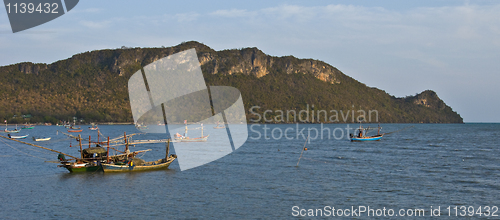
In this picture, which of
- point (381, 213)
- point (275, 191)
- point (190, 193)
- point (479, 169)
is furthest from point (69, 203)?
point (479, 169)

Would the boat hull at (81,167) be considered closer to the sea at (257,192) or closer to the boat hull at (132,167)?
the sea at (257,192)

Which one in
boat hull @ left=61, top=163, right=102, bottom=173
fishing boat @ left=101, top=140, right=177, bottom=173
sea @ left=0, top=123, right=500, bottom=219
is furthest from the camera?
fishing boat @ left=101, top=140, right=177, bottom=173

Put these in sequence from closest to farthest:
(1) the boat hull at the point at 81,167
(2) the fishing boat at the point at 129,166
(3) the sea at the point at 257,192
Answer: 1. (3) the sea at the point at 257,192
2. (1) the boat hull at the point at 81,167
3. (2) the fishing boat at the point at 129,166

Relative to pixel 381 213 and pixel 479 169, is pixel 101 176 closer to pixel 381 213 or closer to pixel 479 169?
pixel 381 213

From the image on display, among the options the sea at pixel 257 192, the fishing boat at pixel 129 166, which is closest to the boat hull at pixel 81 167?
the sea at pixel 257 192

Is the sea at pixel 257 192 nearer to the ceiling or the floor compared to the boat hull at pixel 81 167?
nearer to the floor

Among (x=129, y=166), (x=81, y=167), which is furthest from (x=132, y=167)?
(x=81, y=167)

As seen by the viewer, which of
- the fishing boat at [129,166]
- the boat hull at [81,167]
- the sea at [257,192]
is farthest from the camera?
the fishing boat at [129,166]

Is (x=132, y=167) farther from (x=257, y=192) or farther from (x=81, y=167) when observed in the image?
(x=257, y=192)

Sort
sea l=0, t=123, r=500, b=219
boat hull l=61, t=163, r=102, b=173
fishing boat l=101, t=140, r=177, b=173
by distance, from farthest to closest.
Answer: fishing boat l=101, t=140, r=177, b=173, boat hull l=61, t=163, r=102, b=173, sea l=0, t=123, r=500, b=219

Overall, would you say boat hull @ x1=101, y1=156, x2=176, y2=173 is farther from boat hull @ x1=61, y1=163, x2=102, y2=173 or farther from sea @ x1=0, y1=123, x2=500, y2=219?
boat hull @ x1=61, y1=163, x2=102, y2=173

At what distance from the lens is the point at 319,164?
156ft

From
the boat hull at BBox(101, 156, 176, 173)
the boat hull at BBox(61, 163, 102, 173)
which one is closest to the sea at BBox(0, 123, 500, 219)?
the boat hull at BBox(61, 163, 102, 173)

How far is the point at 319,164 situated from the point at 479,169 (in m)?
16.3
